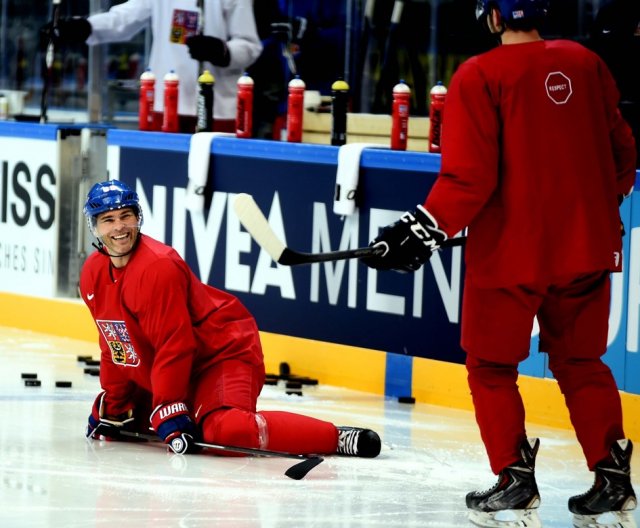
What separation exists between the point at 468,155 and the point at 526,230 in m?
0.27

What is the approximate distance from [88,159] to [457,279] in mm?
2563

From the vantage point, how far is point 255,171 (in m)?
7.38

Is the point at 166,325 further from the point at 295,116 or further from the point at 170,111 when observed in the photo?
the point at 170,111

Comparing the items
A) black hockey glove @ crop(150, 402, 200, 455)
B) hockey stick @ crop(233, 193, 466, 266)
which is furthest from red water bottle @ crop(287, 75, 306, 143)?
hockey stick @ crop(233, 193, 466, 266)

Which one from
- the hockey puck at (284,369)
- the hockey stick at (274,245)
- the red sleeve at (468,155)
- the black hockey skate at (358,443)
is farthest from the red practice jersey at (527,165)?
the hockey puck at (284,369)

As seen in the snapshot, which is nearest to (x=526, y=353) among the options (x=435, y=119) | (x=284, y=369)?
(x=435, y=119)

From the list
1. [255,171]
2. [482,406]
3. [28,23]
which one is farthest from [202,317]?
[28,23]

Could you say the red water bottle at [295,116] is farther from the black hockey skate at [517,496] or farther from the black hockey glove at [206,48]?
the black hockey skate at [517,496]

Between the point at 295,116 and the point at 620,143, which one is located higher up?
the point at 620,143

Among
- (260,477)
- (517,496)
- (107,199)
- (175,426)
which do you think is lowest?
(260,477)

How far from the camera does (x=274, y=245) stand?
15.2 ft

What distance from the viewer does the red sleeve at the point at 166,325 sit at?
208 inches

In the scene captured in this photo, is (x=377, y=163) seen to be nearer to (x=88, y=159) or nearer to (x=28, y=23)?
(x=88, y=159)

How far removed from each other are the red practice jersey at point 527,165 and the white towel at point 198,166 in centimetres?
320
